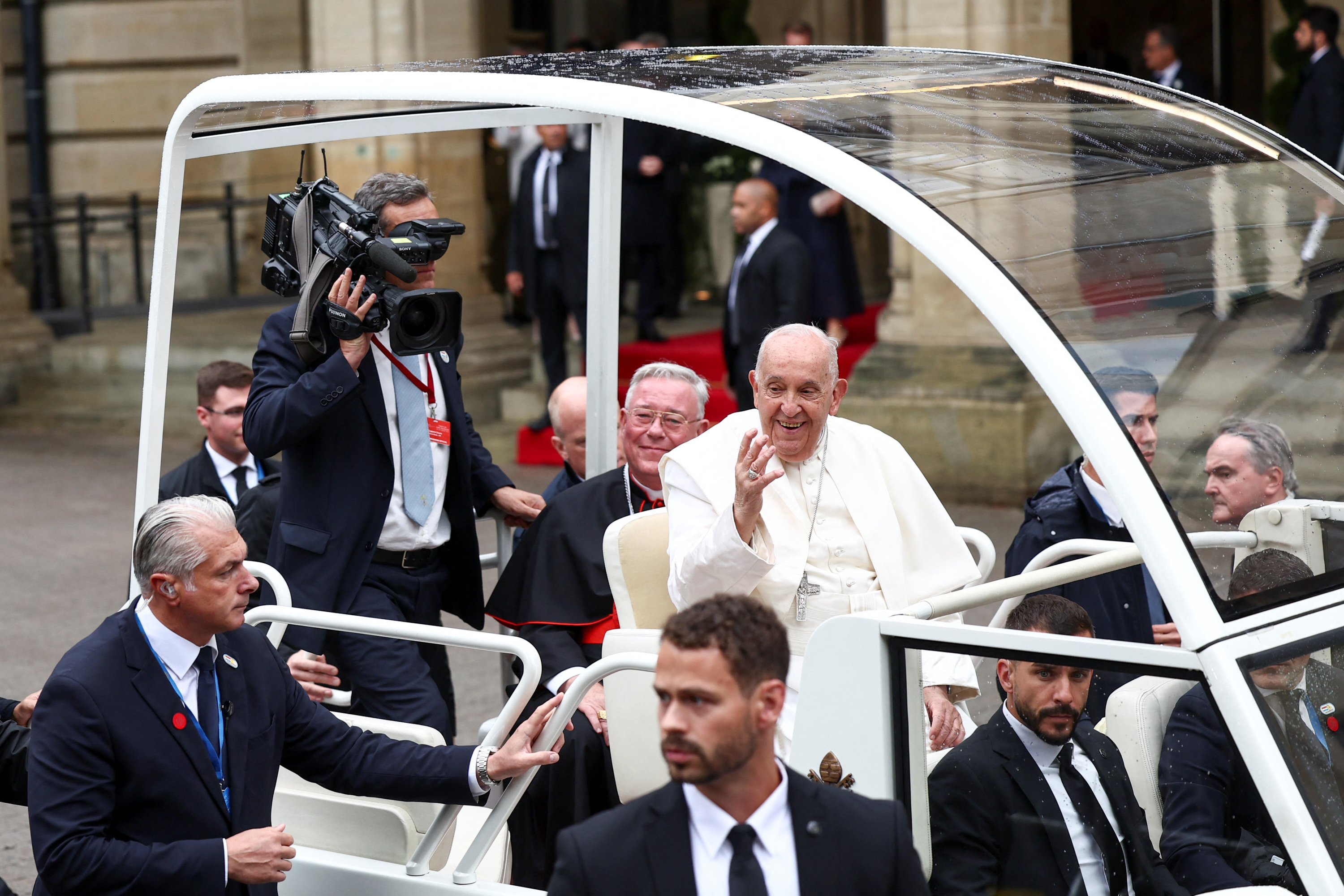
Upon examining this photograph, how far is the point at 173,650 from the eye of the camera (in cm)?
373

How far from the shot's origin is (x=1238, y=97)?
47.1ft

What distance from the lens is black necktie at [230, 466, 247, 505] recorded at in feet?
21.2

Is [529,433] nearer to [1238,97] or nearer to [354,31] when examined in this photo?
[354,31]

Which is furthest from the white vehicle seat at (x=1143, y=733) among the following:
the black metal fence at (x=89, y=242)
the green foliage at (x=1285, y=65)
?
the black metal fence at (x=89, y=242)

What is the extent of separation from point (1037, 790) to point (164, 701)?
5.81 feet

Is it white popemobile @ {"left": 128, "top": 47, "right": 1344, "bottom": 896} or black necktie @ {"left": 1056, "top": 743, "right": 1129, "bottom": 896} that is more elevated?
white popemobile @ {"left": 128, "top": 47, "right": 1344, "bottom": 896}

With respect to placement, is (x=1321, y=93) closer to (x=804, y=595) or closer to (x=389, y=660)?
(x=804, y=595)

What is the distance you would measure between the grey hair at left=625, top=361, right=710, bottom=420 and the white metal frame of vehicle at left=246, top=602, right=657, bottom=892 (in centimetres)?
129

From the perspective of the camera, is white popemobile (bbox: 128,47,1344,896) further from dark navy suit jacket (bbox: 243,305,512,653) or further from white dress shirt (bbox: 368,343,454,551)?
white dress shirt (bbox: 368,343,454,551)

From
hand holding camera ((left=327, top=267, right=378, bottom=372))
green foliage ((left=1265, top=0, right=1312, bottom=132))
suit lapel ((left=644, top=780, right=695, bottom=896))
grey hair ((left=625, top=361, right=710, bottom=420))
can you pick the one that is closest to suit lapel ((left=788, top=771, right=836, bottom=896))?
suit lapel ((left=644, top=780, right=695, bottom=896))

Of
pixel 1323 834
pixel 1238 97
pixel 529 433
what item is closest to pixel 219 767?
pixel 1323 834

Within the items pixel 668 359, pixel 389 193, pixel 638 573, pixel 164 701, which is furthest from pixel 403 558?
pixel 668 359

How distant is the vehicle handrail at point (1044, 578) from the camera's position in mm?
3371

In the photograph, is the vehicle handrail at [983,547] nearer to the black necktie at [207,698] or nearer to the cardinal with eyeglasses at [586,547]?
the cardinal with eyeglasses at [586,547]
